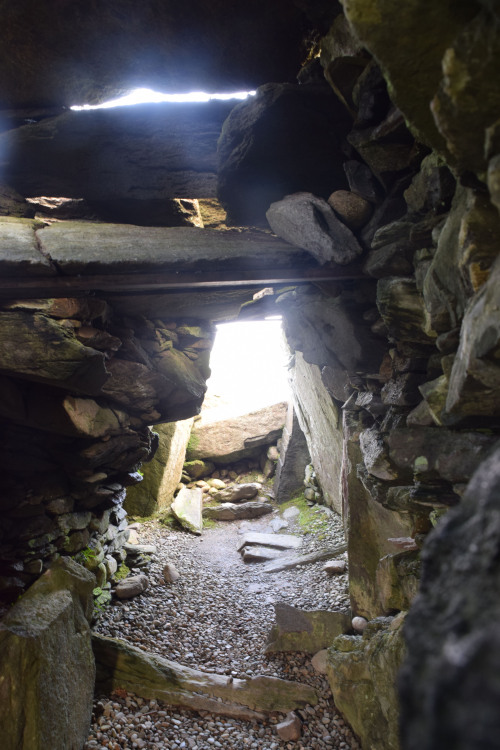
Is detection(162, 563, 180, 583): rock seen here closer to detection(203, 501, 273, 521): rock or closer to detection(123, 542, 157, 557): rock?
detection(123, 542, 157, 557): rock

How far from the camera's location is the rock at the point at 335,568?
737cm

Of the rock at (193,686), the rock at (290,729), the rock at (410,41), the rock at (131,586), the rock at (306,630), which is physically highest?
the rock at (410,41)

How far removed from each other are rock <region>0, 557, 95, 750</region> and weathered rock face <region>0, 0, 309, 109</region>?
512cm

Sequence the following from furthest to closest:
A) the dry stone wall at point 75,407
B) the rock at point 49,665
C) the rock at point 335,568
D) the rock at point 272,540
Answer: the rock at point 272,540
the rock at point 335,568
the dry stone wall at point 75,407
the rock at point 49,665

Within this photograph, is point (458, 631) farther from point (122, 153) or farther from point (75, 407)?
point (75, 407)

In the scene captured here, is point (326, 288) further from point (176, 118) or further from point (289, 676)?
point (289, 676)

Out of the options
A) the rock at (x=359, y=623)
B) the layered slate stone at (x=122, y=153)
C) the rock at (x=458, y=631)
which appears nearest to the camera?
the rock at (x=458, y=631)

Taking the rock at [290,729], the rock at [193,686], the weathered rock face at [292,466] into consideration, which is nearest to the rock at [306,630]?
the rock at [193,686]

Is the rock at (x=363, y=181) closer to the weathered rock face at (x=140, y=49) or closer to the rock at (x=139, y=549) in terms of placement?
the weathered rock face at (x=140, y=49)

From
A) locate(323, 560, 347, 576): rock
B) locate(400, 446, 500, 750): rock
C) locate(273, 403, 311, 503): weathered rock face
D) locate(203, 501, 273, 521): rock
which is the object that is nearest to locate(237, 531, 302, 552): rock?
locate(323, 560, 347, 576): rock

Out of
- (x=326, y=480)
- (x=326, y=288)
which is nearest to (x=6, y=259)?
(x=326, y=288)

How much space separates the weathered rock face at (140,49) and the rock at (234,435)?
12308 millimetres

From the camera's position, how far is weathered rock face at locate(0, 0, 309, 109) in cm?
359

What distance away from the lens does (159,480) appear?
11617 mm
